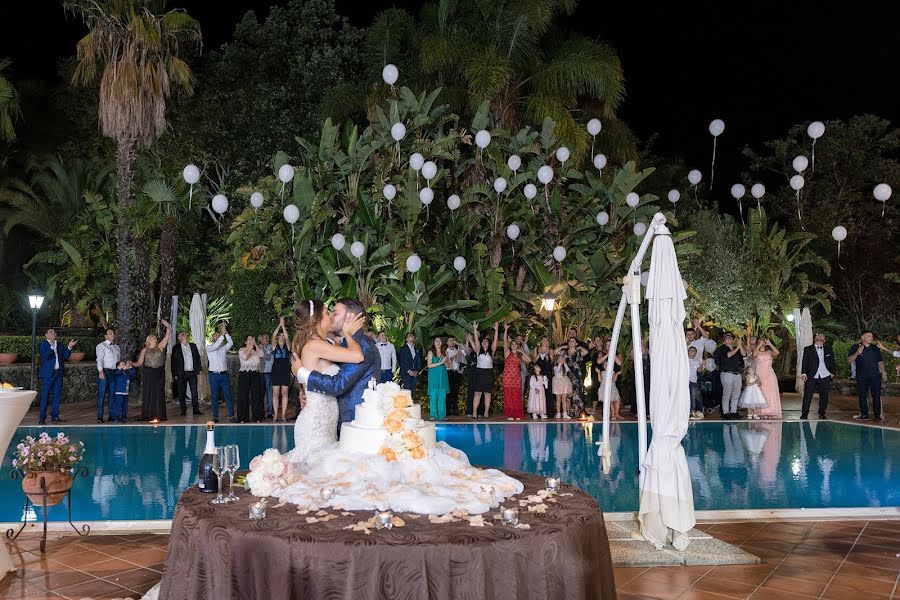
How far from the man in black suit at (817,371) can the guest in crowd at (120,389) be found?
44.7ft

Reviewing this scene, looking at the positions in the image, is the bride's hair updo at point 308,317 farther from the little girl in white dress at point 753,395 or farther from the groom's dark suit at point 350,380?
the little girl in white dress at point 753,395

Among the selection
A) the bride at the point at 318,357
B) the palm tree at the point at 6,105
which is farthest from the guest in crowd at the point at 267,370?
the bride at the point at 318,357

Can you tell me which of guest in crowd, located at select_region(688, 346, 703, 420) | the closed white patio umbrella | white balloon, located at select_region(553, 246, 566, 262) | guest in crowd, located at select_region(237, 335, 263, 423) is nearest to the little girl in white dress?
guest in crowd, located at select_region(688, 346, 703, 420)

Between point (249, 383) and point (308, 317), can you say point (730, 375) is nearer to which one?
point (249, 383)

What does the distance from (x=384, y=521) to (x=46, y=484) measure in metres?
4.34

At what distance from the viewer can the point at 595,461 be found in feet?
36.6

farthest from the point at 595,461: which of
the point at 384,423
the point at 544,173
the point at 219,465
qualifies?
the point at 544,173

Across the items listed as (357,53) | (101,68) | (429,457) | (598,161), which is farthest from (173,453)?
(357,53)

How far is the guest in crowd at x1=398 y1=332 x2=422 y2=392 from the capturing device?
16.2m

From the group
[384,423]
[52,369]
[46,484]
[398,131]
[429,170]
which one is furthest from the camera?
[398,131]

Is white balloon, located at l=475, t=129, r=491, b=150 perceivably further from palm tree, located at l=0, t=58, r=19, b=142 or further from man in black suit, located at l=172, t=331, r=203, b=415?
palm tree, located at l=0, t=58, r=19, b=142

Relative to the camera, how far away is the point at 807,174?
33125mm

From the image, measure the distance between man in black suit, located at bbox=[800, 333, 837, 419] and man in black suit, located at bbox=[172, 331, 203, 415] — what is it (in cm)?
1252

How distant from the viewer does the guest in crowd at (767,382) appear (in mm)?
16922
